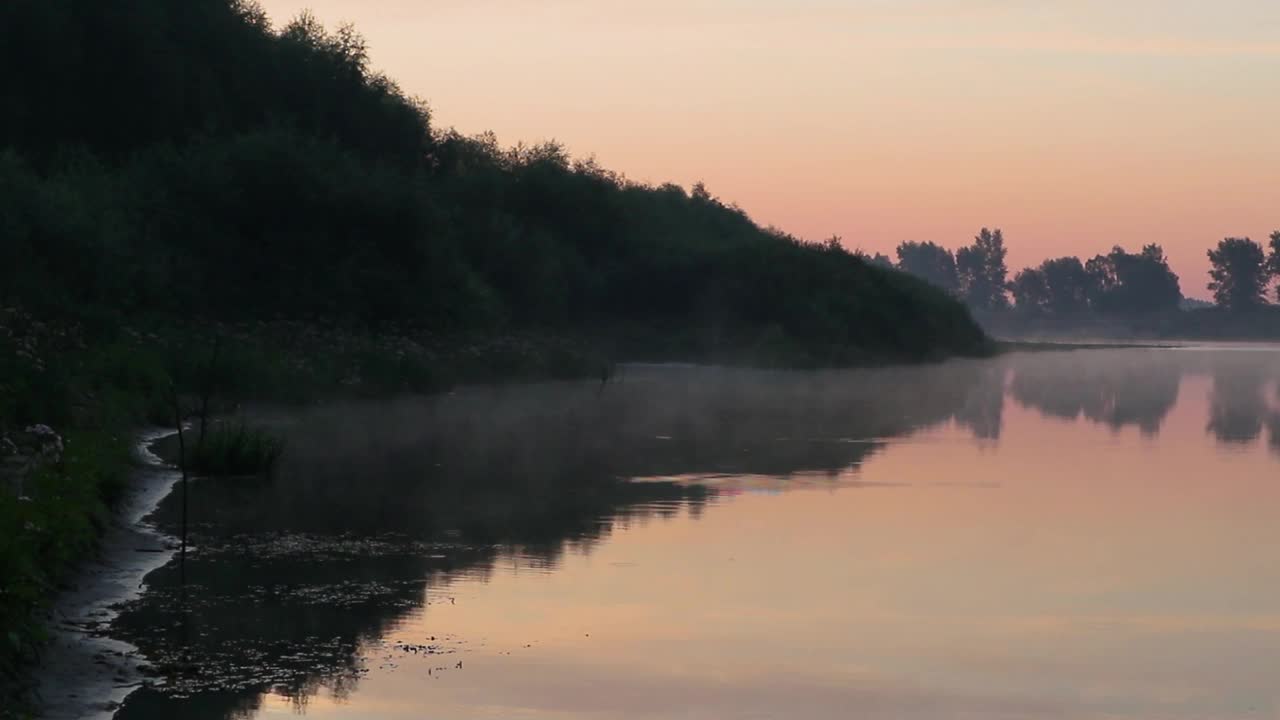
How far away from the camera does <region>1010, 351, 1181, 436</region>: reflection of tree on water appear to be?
59438 mm

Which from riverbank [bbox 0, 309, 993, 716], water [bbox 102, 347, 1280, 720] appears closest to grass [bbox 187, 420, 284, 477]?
water [bbox 102, 347, 1280, 720]

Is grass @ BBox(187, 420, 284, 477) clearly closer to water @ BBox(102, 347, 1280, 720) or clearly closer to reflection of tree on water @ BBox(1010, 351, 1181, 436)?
water @ BBox(102, 347, 1280, 720)

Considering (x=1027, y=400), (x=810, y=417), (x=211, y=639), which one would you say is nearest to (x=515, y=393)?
(x=810, y=417)

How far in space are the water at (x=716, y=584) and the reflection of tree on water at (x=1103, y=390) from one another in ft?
53.1

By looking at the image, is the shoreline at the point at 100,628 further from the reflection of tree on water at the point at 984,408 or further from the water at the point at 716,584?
the reflection of tree on water at the point at 984,408

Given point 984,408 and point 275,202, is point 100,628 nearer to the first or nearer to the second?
point 984,408

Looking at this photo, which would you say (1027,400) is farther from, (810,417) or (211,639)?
(211,639)

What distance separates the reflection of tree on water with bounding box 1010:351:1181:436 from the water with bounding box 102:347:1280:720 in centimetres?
1620

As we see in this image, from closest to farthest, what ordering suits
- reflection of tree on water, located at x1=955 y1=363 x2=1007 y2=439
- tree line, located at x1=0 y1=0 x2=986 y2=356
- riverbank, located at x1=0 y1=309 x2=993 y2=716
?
riverbank, located at x1=0 y1=309 x2=993 y2=716 < reflection of tree on water, located at x1=955 y1=363 x2=1007 y2=439 < tree line, located at x1=0 y1=0 x2=986 y2=356

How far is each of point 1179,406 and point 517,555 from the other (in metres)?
49.3

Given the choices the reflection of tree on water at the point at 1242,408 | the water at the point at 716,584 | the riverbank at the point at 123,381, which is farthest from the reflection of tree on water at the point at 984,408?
the riverbank at the point at 123,381

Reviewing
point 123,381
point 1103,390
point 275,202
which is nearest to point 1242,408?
point 1103,390

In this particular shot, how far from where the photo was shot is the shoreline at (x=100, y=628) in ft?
44.8

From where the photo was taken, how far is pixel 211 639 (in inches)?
641
